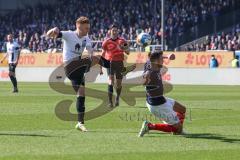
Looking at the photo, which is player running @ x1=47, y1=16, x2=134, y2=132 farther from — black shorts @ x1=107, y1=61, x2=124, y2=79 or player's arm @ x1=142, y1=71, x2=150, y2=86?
black shorts @ x1=107, y1=61, x2=124, y2=79

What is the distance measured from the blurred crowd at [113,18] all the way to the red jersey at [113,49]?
26.3 meters

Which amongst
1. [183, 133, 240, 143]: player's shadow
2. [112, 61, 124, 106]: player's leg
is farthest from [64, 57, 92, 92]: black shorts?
[112, 61, 124, 106]: player's leg

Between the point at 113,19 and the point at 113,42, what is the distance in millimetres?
35804

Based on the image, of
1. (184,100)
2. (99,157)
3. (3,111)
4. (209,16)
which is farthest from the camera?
(209,16)

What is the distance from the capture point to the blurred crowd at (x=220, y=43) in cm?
4581

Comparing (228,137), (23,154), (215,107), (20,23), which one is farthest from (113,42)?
(20,23)

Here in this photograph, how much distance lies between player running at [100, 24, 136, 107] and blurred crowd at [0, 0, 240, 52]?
2630 centimetres

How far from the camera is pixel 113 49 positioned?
68.2 feet

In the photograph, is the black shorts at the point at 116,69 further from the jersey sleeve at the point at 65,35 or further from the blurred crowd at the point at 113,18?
the blurred crowd at the point at 113,18

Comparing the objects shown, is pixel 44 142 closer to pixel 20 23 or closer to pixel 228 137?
pixel 228 137

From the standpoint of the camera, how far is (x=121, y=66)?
21.0 meters

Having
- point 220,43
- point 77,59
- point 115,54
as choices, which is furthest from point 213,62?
point 77,59

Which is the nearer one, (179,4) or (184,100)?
(184,100)

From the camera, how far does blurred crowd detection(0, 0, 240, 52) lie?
169 ft
